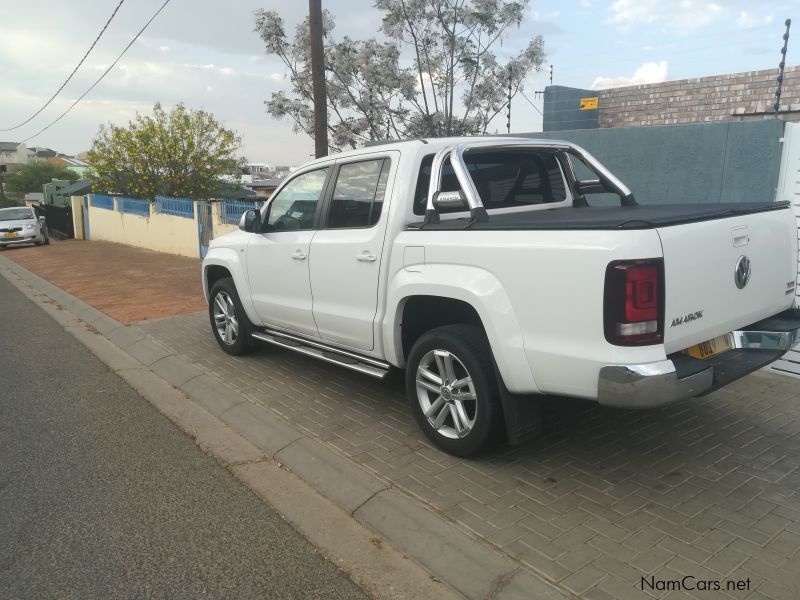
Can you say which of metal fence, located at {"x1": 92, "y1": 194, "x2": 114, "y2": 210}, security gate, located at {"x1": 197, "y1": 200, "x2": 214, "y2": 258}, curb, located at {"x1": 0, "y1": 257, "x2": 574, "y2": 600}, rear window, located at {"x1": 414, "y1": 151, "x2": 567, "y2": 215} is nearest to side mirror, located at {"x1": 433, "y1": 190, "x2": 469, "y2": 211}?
rear window, located at {"x1": 414, "y1": 151, "x2": 567, "y2": 215}

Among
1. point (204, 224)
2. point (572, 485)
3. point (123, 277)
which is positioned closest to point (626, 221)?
point (572, 485)

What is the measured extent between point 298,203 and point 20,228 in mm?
20400

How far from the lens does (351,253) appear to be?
4297 millimetres

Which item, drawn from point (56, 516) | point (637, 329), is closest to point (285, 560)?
point (56, 516)

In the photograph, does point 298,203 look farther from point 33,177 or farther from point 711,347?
point 33,177

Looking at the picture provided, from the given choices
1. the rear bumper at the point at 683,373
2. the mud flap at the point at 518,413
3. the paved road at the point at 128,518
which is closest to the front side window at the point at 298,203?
the paved road at the point at 128,518

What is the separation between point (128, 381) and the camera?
19.1 ft

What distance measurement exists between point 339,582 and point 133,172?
24044 millimetres

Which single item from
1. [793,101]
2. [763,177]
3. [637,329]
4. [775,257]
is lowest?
[637,329]

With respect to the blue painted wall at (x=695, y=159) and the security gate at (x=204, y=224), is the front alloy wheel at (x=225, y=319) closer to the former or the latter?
the blue painted wall at (x=695, y=159)

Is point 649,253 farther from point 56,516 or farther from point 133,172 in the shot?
point 133,172

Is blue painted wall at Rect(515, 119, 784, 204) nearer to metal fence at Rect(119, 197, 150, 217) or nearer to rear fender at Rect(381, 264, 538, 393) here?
rear fender at Rect(381, 264, 538, 393)

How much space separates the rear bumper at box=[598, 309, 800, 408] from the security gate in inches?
517

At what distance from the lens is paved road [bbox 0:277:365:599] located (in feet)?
9.07
